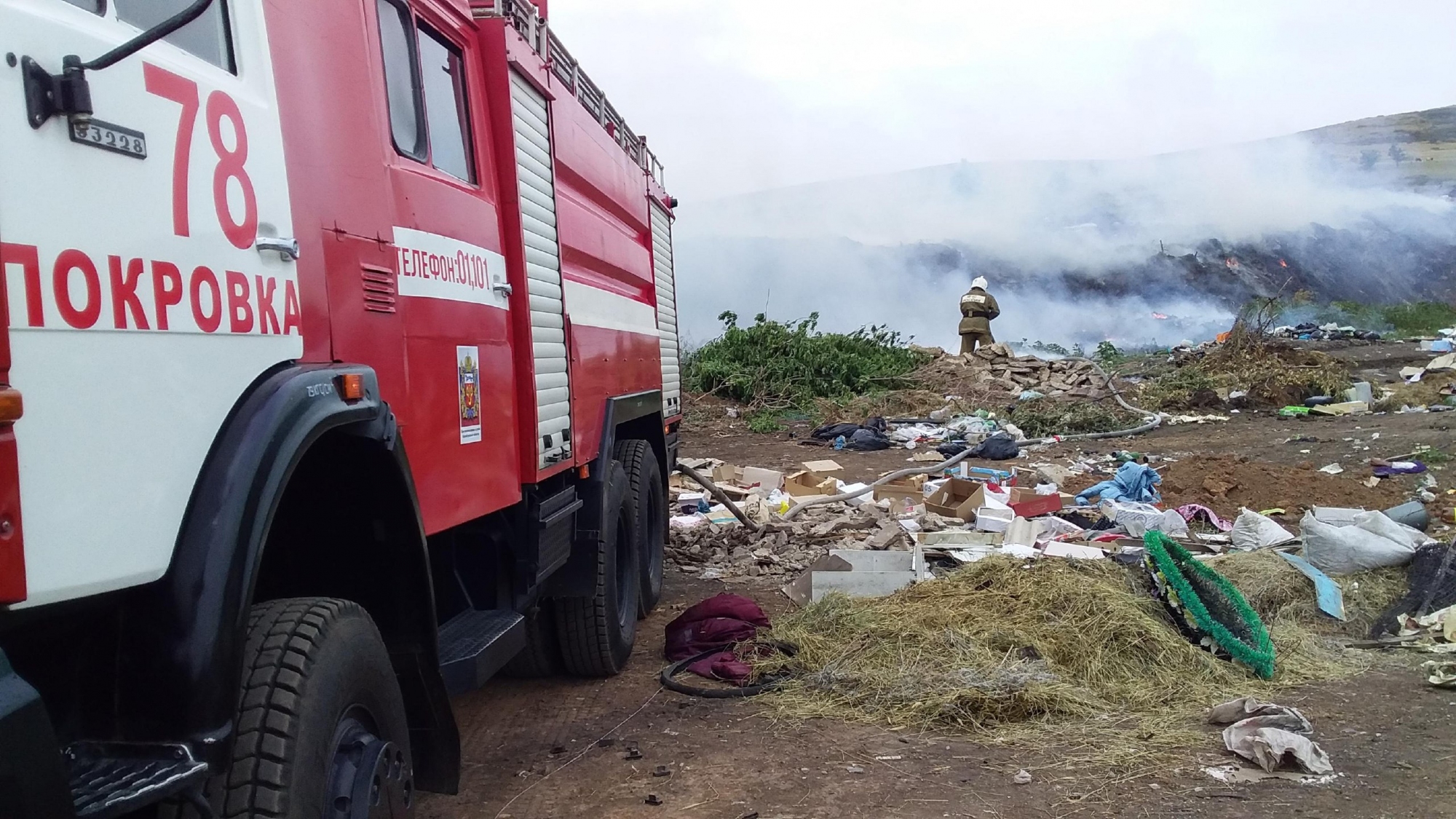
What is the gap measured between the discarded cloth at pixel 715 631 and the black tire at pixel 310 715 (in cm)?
284

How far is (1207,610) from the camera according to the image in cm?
524

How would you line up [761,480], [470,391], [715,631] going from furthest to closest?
[761,480], [715,631], [470,391]

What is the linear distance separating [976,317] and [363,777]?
19.7 metres

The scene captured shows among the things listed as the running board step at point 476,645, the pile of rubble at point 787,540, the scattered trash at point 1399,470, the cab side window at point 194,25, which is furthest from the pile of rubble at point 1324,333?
the cab side window at point 194,25

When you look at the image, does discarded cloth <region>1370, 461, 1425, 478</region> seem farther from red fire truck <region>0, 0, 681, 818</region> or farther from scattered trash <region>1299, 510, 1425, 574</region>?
red fire truck <region>0, 0, 681, 818</region>

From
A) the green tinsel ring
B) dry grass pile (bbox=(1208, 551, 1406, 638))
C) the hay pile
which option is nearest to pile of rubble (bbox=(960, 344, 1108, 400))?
the hay pile

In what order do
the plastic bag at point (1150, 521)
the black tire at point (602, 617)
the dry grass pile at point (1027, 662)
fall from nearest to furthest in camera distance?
the dry grass pile at point (1027, 662) → the black tire at point (602, 617) → the plastic bag at point (1150, 521)

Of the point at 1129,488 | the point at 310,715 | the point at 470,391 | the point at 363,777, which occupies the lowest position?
the point at 1129,488

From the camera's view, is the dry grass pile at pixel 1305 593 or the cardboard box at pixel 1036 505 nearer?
the dry grass pile at pixel 1305 593

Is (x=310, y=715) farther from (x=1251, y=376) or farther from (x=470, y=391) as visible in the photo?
(x=1251, y=376)

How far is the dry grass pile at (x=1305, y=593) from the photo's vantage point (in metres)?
5.76

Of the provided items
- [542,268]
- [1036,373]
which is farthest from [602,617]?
[1036,373]

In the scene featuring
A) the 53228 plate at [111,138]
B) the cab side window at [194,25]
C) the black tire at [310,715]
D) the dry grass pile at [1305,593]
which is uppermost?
the cab side window at [194,25]

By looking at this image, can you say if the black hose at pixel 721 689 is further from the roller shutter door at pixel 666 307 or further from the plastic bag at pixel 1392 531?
the plastic bag at pixel 1392 531
